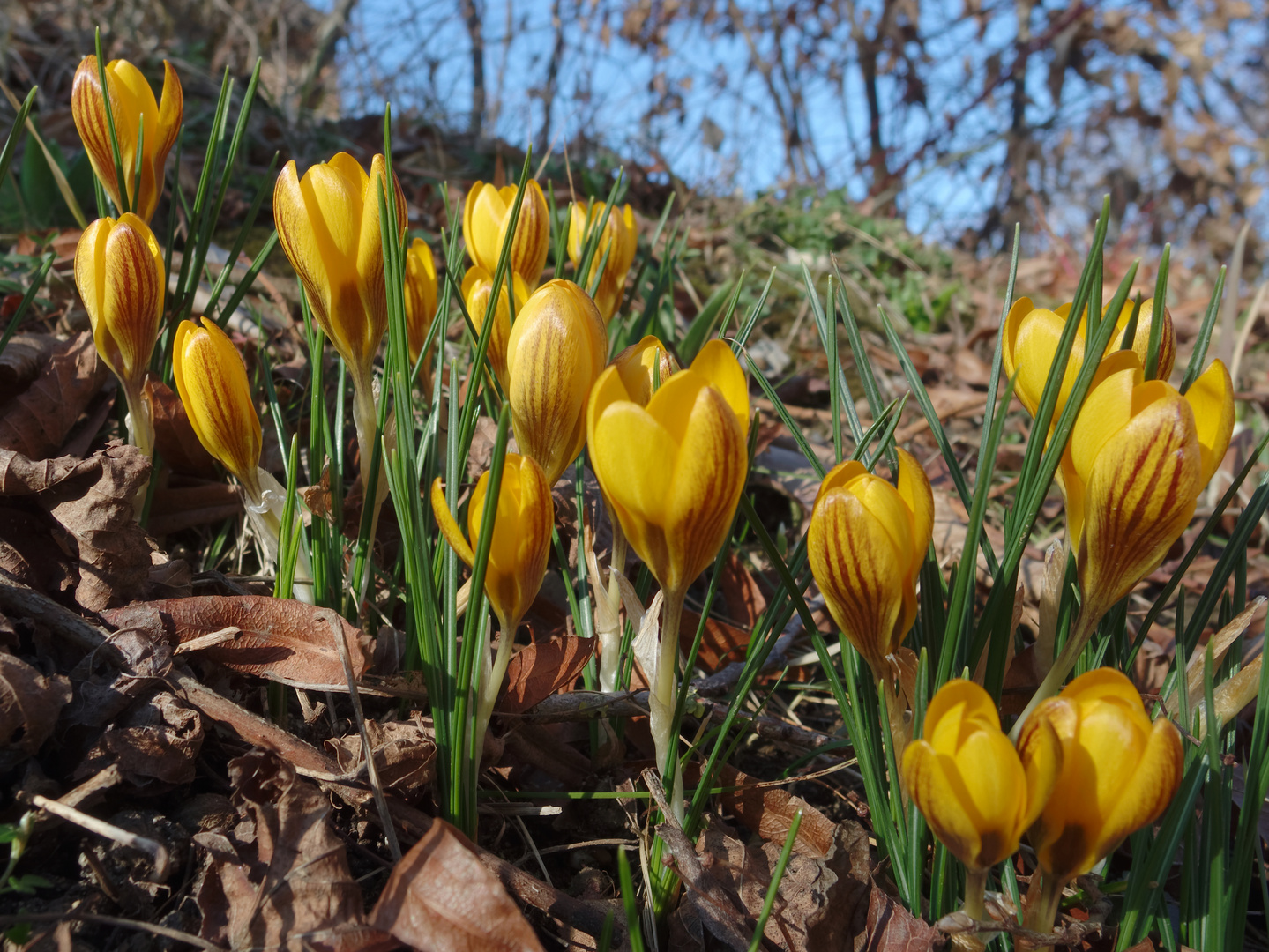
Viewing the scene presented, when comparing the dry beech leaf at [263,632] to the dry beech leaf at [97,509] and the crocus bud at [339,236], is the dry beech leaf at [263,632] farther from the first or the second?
the crocus bud at [339,236]

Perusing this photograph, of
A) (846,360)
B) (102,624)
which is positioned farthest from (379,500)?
(846,360)

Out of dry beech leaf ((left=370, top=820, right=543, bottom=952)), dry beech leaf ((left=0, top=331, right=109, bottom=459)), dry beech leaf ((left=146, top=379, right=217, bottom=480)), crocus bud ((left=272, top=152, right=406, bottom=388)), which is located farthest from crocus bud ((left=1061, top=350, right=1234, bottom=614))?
dry beech leaf ((left=0, top=331, right=109, bottom=459))

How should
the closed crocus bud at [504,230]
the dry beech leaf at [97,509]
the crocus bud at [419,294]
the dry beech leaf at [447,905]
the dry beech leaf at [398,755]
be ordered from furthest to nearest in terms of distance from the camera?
the closed crocus bud at [504,230] → the crocus bud at [419,294] → the dry beech leaf at [97,509] → the dry beech leaf at [398,755] → the dry beech leaf at [447,905]

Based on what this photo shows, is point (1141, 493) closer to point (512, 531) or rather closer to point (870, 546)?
point (870, 546)

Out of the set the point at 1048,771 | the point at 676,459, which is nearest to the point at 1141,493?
the point at 1048,771

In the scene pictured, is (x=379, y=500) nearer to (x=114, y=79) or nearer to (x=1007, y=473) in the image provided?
(x=114, y=79)

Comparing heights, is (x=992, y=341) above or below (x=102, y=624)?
above

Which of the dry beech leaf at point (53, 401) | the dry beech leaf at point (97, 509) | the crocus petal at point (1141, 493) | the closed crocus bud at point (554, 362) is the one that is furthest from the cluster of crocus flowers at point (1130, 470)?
the dry beech leaf at point (53, 401)
